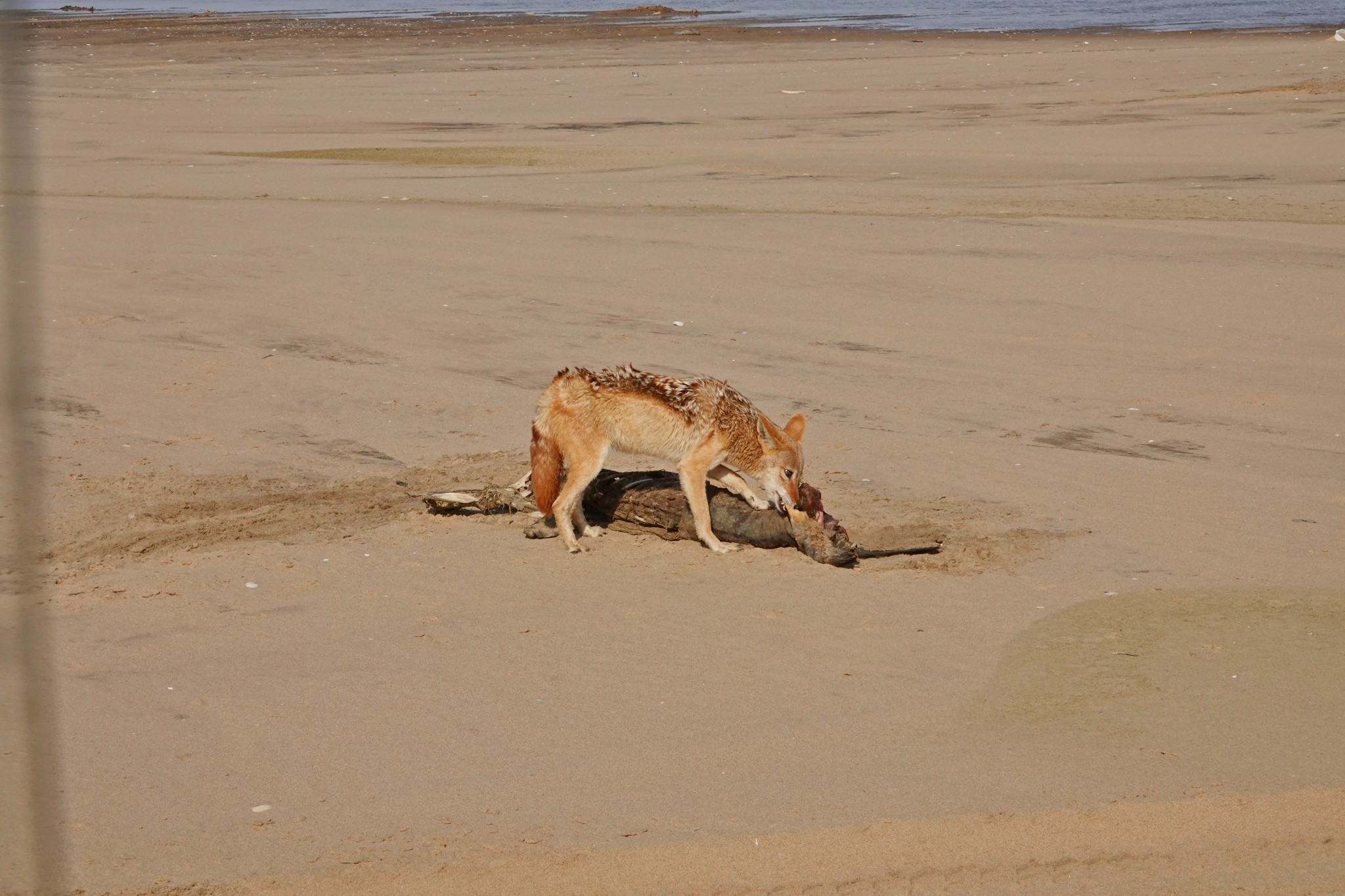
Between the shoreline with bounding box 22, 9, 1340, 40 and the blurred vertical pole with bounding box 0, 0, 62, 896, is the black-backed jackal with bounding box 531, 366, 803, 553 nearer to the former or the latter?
the blurred vertical pole with bounding box 0, 0, 62, 896

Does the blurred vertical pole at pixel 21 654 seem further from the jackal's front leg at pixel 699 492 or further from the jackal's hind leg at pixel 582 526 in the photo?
the jackal's front leg at pixel 699 492

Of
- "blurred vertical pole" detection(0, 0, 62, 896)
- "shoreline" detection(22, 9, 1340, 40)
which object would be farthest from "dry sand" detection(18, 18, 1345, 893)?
"shoreline" detection(22, 9, 1340, 40)

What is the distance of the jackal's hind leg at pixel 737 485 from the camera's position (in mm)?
8203

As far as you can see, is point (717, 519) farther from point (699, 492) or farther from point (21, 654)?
point (21, 654)

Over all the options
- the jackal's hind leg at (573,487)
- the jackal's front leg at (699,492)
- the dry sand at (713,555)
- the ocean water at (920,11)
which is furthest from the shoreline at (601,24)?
the jackal's front leg at (699,492)

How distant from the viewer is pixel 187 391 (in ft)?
35.8

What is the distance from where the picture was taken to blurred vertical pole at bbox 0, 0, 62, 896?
16.0 ft

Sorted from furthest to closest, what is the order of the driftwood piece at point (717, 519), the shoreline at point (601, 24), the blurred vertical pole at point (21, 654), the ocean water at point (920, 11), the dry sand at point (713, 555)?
the ocean water at point (920, 11)
the shoreline at point (601, 24)
the driftwood piece at point (717, 519)
the dry sand at point (713, 555)
the blurred vertical pole at point (21, 654)

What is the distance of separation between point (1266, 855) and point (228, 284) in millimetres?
11480

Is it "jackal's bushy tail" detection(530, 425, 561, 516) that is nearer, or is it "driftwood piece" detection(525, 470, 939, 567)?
"driftwood piece" detection(525, 470, 939, 567)

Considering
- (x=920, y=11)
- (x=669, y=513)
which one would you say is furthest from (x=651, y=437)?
(x=920, y=11)

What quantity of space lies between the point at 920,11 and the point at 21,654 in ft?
185

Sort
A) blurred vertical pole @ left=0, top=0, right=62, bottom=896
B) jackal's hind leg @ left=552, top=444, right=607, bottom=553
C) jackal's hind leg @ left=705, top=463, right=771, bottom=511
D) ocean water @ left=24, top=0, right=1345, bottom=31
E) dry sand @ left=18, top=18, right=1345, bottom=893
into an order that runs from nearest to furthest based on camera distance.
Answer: blurred vertical pole @ left=0, top=0, right=62, bottom=896 < dry sand @ left=18, top=18, right=1345, bottom=893 < jackal's hind leg @ left=552, top=444, right=607, bottom=553 < jackal's hind leg @ left=705, top=463, right=771, bottom=511 < ocean water @ left=24, top=0, right=1345, bottom=31

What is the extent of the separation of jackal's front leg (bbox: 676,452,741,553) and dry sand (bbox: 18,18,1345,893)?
17cm
